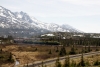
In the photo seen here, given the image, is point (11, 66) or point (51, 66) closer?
point (51, 66)

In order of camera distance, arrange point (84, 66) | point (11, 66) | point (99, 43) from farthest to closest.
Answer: point (99, 43), point (11, 66), point (84, 66)

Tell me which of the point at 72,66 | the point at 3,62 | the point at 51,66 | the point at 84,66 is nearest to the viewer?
the point at 72,66

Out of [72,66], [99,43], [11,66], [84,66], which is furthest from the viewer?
[99,43]

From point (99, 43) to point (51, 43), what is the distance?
47.1 metres

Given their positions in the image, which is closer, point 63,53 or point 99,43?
point 63,53

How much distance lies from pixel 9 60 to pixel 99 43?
4095 inches

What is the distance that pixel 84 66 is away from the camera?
236ft

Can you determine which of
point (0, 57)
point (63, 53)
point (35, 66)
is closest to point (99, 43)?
point (63, 53)

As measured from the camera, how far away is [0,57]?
115m

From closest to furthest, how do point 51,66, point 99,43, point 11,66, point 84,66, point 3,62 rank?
point 84,66 < point 51,66 < point 11,66 < point 3,62 < point 99,43

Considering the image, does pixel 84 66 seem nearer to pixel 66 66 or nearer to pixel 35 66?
pixel 66 66

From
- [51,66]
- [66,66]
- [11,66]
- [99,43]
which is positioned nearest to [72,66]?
[66,66]

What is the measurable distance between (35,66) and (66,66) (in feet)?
58.4

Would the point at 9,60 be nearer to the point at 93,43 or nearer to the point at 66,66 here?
the point at 66,66
